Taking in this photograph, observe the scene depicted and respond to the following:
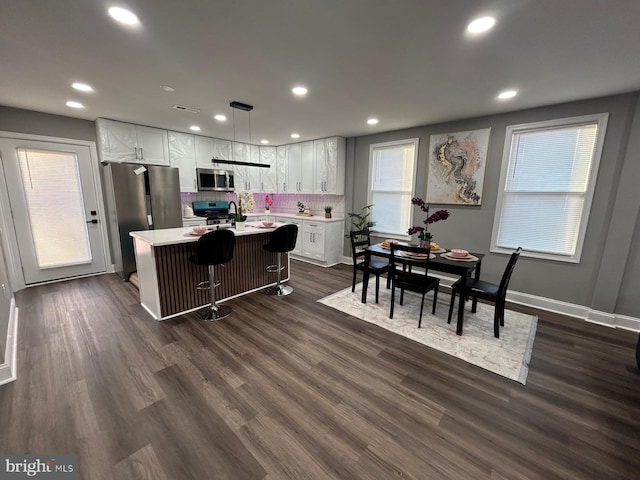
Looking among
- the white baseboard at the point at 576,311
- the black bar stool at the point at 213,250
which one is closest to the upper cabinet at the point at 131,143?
the black bar stool at the point at 213,250

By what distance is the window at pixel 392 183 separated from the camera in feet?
15.4

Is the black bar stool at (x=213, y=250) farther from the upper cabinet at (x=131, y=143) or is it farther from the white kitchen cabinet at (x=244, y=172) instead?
the white kitchen cabinet at (x=244, y=172)

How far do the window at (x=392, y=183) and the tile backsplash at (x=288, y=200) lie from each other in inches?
33.9

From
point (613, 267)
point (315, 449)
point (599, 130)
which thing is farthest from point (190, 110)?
point (613, 267)

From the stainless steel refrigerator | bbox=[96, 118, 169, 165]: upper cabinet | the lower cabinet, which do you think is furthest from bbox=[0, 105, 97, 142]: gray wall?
the lower cabinet

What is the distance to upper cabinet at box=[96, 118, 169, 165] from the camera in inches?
166

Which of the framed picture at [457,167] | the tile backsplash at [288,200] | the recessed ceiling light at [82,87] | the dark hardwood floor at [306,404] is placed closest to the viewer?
the dark hardwood floor at [306,404]

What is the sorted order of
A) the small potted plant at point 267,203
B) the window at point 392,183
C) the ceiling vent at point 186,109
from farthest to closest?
the small potted plant at point 267,203 < the window at point 392,183 < the ceiling vent at point 186,109

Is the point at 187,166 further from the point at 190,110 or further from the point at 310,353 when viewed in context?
the point at 310,353

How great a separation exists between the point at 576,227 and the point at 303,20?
3.95m

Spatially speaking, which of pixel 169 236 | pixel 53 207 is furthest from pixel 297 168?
pixel 53 207

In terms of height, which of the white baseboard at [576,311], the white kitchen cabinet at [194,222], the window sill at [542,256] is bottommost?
the white baseboard at [576,311]

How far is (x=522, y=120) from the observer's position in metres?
3.46

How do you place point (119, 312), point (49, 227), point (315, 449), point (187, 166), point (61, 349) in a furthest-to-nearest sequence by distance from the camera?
point (187, 166)
point (49, 227)
point (119, 312)
point (61, 349)
point (315, 449)
